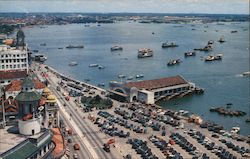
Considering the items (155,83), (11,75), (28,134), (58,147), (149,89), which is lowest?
(149,89)

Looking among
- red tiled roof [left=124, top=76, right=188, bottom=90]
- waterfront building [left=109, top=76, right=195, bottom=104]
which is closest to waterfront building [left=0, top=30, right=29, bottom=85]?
waterfront building [left=109, top=76, right=195, bottom=104]

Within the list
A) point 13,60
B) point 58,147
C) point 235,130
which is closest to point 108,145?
point 58,147

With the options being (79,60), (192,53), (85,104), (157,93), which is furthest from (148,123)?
(192,53)

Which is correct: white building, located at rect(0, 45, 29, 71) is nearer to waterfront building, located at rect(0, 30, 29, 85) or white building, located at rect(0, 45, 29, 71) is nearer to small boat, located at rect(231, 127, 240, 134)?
waterfront building, located at rect(0, 30, 29, 85)

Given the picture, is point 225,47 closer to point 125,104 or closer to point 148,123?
point 125,104

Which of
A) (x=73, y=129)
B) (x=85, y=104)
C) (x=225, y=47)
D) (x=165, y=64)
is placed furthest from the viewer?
(x=225, y=47)

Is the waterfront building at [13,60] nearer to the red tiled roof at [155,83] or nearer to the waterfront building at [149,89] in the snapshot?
the waterfront building at [149,89]

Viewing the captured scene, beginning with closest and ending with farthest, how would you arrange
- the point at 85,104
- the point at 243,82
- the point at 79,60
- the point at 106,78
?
the point at 85,104 → the point at 243,82 → the point at 106,78 → the point at 79,60

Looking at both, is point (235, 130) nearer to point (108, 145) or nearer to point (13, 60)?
point (108, 145)
